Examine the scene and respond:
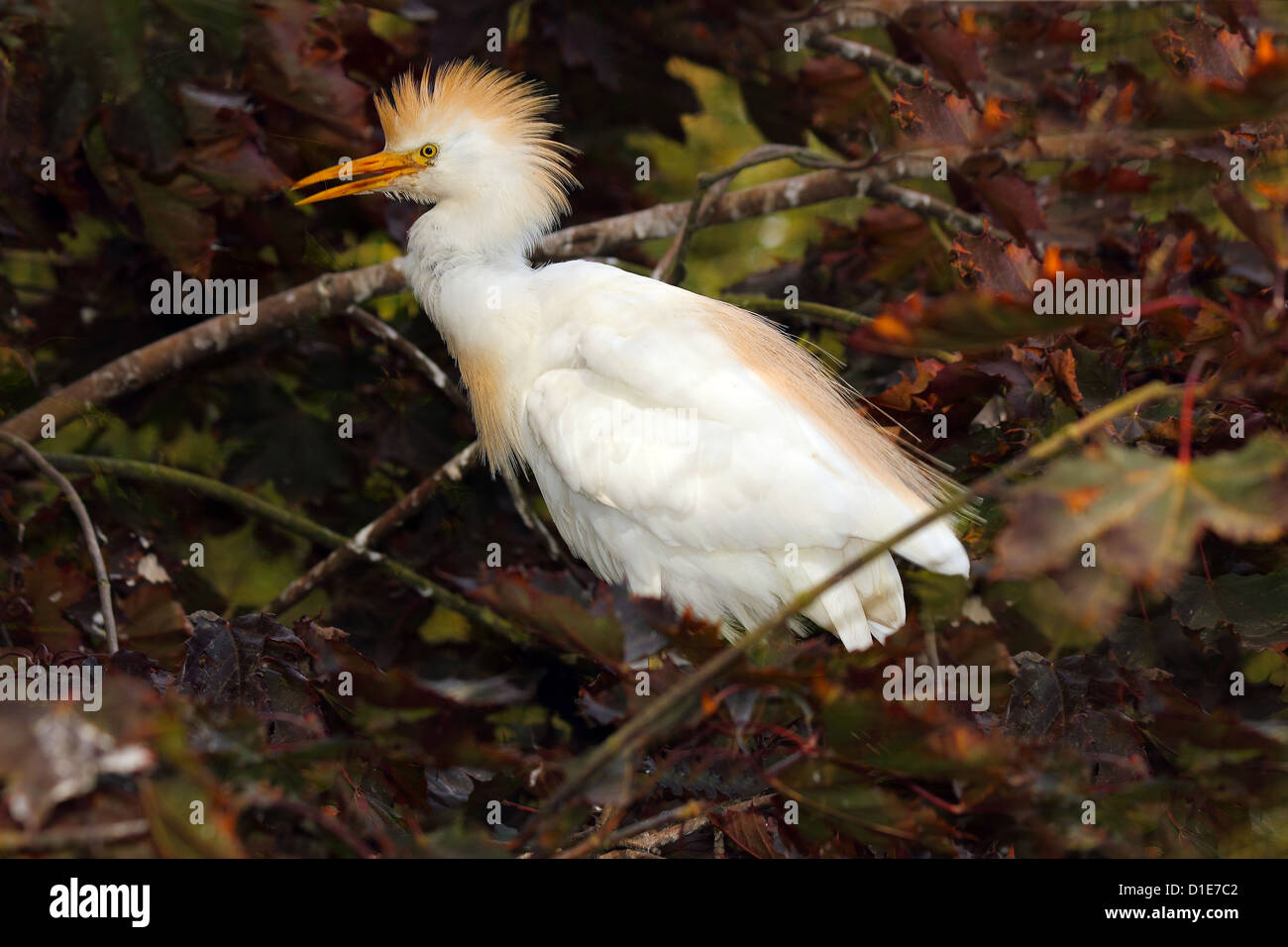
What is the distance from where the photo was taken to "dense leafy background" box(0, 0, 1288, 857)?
4.02 ft

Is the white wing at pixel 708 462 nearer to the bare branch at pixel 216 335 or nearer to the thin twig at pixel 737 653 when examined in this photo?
the bare branch at pixel 216 335

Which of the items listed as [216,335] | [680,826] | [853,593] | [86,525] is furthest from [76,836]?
[216,335]

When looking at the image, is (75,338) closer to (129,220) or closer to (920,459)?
(129,220)

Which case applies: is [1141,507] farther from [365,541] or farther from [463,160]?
[463,160]

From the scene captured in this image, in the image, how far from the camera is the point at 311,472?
301 centimetres

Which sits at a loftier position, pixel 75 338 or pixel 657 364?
pixel 75 338

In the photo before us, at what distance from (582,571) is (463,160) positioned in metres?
1.13

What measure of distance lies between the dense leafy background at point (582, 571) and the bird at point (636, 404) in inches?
6.9

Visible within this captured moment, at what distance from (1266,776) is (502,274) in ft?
6.51

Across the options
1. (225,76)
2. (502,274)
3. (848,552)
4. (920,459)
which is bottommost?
(848,552)

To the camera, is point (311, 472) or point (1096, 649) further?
point (311, 472)

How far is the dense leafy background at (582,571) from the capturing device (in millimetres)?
1225

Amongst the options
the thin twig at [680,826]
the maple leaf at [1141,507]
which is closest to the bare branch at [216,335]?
the thin twig at [680,826]
